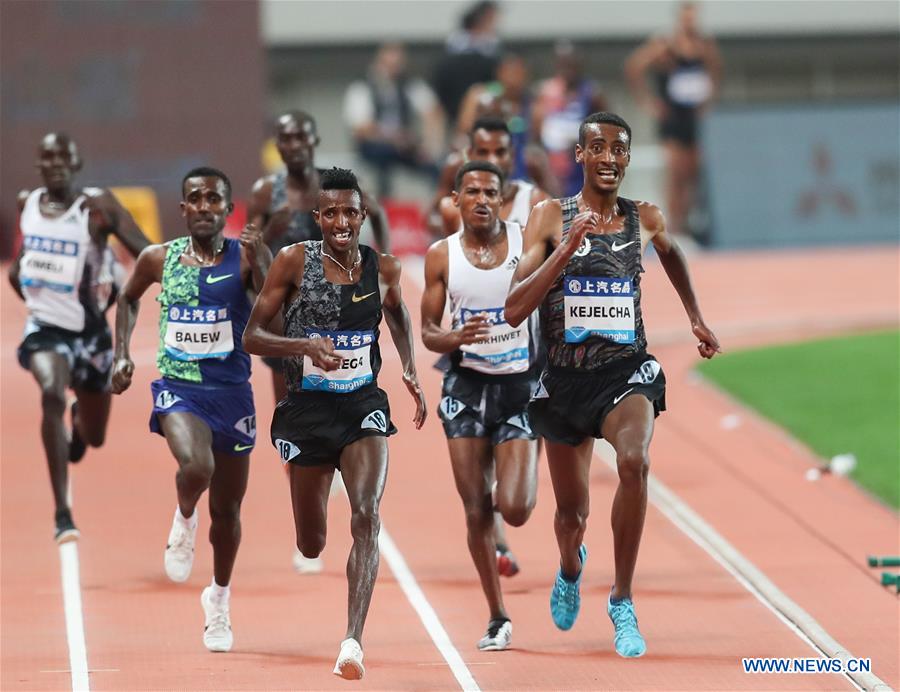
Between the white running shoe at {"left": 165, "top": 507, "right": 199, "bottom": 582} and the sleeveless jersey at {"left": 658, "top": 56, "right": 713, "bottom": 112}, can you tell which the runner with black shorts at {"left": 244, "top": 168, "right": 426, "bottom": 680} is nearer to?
the white running shoe at {"left": 165, "top": 507, "right": 199, "bottom": 582}

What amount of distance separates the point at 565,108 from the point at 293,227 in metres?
10.5

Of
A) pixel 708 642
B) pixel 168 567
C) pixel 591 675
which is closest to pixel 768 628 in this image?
pixel 708 642

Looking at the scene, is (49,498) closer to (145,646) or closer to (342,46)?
(145,646)

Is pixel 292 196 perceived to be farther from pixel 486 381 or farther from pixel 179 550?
pixel 179 550

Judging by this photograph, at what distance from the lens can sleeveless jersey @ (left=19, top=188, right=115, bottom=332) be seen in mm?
11383

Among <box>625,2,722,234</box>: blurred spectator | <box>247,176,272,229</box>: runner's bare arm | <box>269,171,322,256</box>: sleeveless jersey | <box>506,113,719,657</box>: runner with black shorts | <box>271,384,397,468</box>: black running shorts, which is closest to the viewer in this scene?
<box>271,384,397,468</box>: black running shorts

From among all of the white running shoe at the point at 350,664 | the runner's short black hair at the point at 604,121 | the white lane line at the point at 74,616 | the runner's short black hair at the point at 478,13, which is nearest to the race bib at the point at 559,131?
the runner's short black hair at the point at 478,13

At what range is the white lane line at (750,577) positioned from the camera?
9242 mm

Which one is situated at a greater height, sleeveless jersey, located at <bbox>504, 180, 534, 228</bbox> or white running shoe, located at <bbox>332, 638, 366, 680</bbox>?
sleeveless jersey, located at <bbox>504, 180, 534, 228</bbox>

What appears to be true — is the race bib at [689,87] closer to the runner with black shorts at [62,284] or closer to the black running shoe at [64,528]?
the runner with black shorts at [62,284]

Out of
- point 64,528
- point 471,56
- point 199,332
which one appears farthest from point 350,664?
point 471,56

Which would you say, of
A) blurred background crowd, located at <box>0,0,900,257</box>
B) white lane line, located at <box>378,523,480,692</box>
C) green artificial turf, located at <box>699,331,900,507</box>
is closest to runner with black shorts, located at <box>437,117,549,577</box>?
white lane line, located at <box>378,523,480,692</box>

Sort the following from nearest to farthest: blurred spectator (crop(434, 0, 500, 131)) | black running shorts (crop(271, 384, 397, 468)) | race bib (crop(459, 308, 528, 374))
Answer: black running shorts (crop(271, 384, 397, 468))
race bib (crop(459, 308, 528, 374))
blurred spectator (crop(434, 0, 500, 131))

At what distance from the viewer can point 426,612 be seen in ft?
33.6
